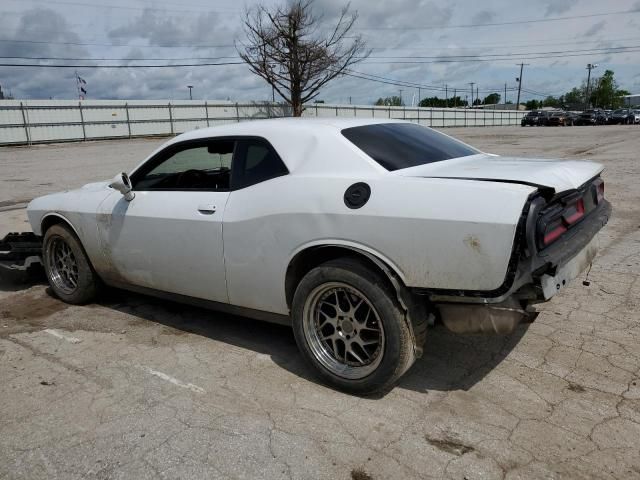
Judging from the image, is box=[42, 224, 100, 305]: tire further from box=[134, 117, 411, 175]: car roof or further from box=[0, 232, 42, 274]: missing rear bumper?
box=[134, 117, 411, 175]: car roof

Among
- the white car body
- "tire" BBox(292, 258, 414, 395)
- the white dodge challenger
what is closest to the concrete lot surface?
"tire" BBox(292, 258, 414, 395)

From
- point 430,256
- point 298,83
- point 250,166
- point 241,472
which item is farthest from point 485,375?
point 298,83

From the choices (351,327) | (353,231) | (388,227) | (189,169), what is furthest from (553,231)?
(189,169)

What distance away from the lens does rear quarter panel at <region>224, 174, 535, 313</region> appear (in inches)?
102

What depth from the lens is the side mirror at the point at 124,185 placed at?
4078 millimetres

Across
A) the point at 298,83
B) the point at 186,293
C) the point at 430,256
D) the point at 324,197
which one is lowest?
the point at 186,293

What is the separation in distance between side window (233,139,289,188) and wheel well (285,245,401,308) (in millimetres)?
541

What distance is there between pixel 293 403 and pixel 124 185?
7.07 ft

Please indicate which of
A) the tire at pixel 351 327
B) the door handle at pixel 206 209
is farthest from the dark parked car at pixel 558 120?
the tire at pixel 351 327

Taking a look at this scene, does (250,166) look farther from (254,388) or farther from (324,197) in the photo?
(254,388)

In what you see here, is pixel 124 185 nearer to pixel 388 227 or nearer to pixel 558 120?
pixel 388 227

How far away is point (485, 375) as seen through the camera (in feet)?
10.9

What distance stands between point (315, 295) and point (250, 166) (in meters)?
0.99

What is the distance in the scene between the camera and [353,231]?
2934 millimetres
